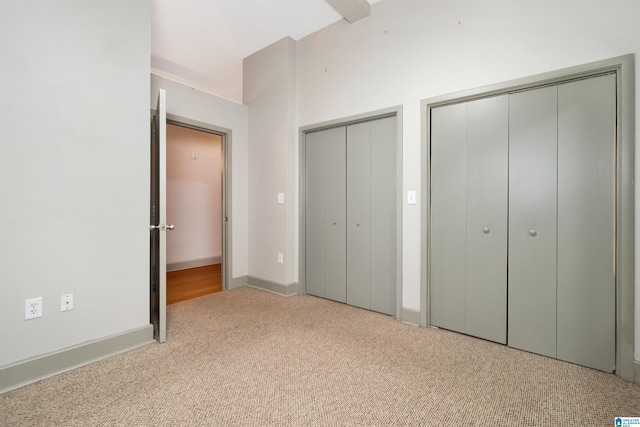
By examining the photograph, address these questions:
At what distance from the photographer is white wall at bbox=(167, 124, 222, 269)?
5.28 metres

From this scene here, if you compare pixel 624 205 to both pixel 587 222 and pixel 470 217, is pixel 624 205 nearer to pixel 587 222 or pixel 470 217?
pixel 587 222

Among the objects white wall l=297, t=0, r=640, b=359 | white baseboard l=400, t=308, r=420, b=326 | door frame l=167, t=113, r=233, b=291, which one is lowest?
white baseboard l=400, t=308, r=420, b=326

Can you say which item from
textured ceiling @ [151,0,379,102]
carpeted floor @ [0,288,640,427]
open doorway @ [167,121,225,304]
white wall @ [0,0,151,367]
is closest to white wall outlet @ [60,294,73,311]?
white wall @ [0,0,151,367]

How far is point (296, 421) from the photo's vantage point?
1.50m

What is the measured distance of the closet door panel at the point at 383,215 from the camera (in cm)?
294

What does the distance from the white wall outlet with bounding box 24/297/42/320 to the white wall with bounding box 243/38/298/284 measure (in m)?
2.14

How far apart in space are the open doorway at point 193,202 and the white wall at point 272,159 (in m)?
1.26

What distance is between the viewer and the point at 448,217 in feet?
8.50

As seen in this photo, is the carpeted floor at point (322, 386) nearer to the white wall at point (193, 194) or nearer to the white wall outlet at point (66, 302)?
the white wall outlet at point (66, 302)

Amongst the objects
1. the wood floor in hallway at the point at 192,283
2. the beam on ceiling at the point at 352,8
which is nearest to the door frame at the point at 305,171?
the beam on ceiling at the point at 352,8

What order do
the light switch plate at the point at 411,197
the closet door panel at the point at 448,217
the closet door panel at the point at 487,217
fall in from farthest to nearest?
the light switch plate at the point at 411,197 → the closet door panel at the point at 448,217 → the closet door panel at the point at 487,217

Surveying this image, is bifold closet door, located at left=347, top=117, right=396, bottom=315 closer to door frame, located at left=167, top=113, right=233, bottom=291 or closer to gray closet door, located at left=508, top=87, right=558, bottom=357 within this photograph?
gray closet door, located at left=508, top=87, right=558, bottom=357

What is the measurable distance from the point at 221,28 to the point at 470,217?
3.10m

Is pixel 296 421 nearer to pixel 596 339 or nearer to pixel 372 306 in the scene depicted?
pixel 372 306
